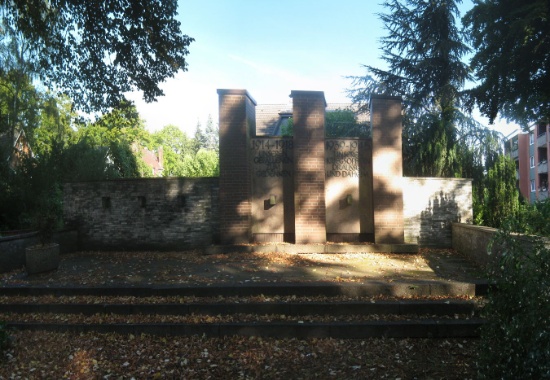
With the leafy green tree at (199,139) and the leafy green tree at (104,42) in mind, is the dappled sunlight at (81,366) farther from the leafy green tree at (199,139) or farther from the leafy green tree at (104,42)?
the leafy green tree at (199,139)

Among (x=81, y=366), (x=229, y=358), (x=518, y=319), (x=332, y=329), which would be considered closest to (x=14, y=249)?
(x=81, y=366)

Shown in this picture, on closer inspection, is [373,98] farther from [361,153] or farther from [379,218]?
[379,218]

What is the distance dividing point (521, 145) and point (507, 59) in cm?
3579

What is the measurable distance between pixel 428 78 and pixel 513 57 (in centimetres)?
506

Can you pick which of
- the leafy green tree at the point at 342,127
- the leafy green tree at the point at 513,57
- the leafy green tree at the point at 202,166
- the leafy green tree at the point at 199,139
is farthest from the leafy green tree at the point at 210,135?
the leafy green tree at the point at 513,57

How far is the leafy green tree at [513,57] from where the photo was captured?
1142cm

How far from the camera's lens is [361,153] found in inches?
410

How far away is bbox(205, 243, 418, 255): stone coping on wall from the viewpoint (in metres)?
9.55

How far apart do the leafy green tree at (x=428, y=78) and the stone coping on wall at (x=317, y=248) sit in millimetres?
6346

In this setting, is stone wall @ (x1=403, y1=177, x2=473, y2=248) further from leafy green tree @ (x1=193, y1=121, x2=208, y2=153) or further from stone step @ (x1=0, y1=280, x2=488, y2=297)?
leafy green tree @ (x1=193, y1=121, x2=208, y2=153)

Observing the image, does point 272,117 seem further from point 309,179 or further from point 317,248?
point 317,248

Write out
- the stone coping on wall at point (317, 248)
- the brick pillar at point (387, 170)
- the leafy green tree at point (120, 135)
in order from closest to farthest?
1. the stone coping on wall at point (317, 248)
2. the brick pillar at point (387, 170)
3. the leafy green tree at point (120, 135)

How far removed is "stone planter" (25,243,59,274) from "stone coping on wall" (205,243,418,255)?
329 centimetres

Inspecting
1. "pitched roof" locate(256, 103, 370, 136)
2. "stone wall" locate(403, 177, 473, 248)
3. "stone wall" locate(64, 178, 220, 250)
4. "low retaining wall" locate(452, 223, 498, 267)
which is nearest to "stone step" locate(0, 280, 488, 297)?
"low retaining wall" locate(452, 223, 498, 267)
